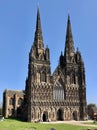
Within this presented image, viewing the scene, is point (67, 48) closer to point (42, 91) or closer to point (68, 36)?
point (68, 36)

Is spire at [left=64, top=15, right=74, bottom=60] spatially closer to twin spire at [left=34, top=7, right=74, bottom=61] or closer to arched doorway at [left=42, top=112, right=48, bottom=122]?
twin spire at [left=34, top=7, right=74, bottom=61]

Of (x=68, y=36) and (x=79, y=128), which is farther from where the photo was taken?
(x=68, y=36)

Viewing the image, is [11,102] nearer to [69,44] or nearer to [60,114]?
[60,114]

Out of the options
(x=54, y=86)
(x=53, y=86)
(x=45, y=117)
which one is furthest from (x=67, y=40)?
(x=45, y=117)

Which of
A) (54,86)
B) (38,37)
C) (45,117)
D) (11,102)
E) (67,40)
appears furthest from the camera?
(11,102)

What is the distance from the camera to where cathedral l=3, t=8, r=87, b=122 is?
76688 mm

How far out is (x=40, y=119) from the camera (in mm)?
75562

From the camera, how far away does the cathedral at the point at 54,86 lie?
252 feet

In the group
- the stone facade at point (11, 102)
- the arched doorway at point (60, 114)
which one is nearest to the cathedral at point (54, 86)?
the arched doorway at point (60, 114)

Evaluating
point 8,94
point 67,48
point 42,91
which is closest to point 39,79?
point 42,91

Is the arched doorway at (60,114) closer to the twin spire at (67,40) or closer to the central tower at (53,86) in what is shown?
the central tower at (53,86)

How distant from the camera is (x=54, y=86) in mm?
80438

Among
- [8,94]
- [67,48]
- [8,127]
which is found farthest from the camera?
[8,94]

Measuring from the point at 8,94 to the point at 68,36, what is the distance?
3117cm
